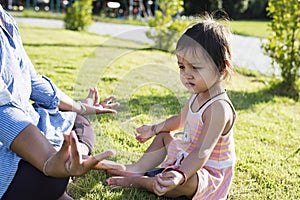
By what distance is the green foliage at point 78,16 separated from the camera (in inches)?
427

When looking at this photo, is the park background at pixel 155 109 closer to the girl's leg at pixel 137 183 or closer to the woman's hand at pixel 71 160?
the girl's leg at pixel 137 183

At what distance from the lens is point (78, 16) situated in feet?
35.6

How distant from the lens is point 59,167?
152 centimetres

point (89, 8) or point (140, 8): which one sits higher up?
point (89, 8)

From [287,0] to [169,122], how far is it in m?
3.16

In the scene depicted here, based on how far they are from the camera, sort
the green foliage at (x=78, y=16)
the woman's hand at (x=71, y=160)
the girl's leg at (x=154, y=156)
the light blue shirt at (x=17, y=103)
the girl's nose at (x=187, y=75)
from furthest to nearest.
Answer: the green foliage at (x=78, y=16), the girl's leg at (x=154, y=156), the girl's nose at (x=187, y=75), the light blue shirt at (x=17, y=103), the woman's hand at (x=71, y=160)

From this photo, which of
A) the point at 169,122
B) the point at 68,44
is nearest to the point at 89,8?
the point at 68,44

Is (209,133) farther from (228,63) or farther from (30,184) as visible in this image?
(30,184)

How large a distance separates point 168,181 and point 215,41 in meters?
0.68

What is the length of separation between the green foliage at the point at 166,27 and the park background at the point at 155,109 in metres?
0.21

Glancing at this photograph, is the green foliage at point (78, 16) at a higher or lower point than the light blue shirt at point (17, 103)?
lower

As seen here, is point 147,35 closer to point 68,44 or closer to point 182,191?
point 68,44

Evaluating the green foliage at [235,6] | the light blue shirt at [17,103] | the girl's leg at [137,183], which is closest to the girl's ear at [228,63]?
the girl's leg at [137,183]

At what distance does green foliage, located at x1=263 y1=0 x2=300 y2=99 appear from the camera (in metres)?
5.02
